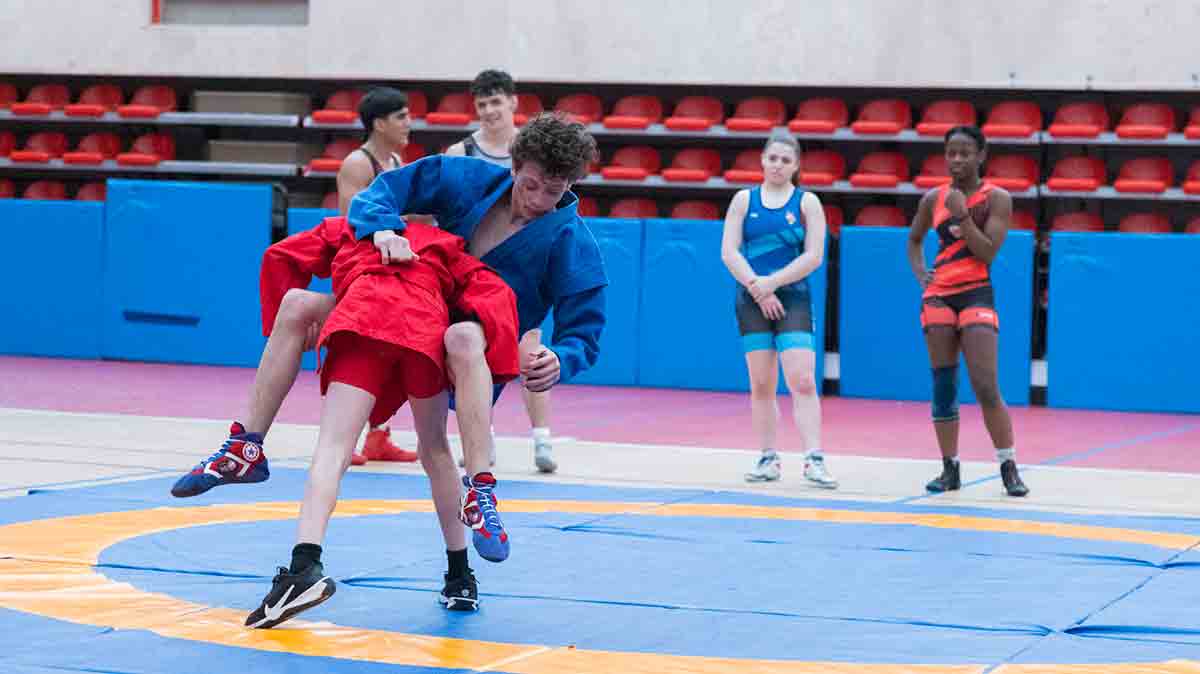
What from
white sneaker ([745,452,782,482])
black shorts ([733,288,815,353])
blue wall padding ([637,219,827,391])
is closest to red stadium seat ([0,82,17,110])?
blue wall padding ([637,219,827,391])

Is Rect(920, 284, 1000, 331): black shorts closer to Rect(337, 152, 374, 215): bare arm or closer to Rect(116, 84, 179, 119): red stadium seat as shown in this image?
Rect(337, 152, 374, 215): bare arm

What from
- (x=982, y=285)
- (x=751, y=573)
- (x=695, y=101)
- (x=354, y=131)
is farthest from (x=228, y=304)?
(x=751, y=573)

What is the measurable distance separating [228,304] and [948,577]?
11.5 m

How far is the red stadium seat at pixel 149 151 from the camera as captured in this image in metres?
19.2

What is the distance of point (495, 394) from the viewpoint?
5535 millimetres

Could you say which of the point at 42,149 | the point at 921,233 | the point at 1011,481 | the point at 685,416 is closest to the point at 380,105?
the point at 921,233

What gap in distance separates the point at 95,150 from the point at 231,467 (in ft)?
50.0

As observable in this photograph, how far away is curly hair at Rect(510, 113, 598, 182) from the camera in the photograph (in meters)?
5.16

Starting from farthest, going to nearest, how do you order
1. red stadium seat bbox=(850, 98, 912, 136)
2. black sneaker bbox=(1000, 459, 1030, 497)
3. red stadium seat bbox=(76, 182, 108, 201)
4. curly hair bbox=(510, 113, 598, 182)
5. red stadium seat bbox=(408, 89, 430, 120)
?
red stadium seat bbox=(76, 182, 108, 201) < red stadium seat bbox=(408, 89, 430, 120) < red stadium seat bbox=(850, 98, 912, 136) < black sneaker bbox=(1000, 459, 1030, 497) < curly hair bbox=(510, 113, 598, 182)

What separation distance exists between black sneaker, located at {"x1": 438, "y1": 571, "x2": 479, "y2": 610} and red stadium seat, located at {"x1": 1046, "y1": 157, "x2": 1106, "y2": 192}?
1204 cm

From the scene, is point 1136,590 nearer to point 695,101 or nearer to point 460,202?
point 460,202

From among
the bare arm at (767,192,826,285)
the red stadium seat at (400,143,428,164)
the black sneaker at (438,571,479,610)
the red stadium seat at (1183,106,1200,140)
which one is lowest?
the black sneaker at (438,571,479,610)

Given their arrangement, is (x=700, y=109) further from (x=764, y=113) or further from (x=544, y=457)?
(x=544, y=457)

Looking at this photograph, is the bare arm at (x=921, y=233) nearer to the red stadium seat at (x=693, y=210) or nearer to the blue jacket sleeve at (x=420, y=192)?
the blue jacket sleeve at (x=420, y=192)
